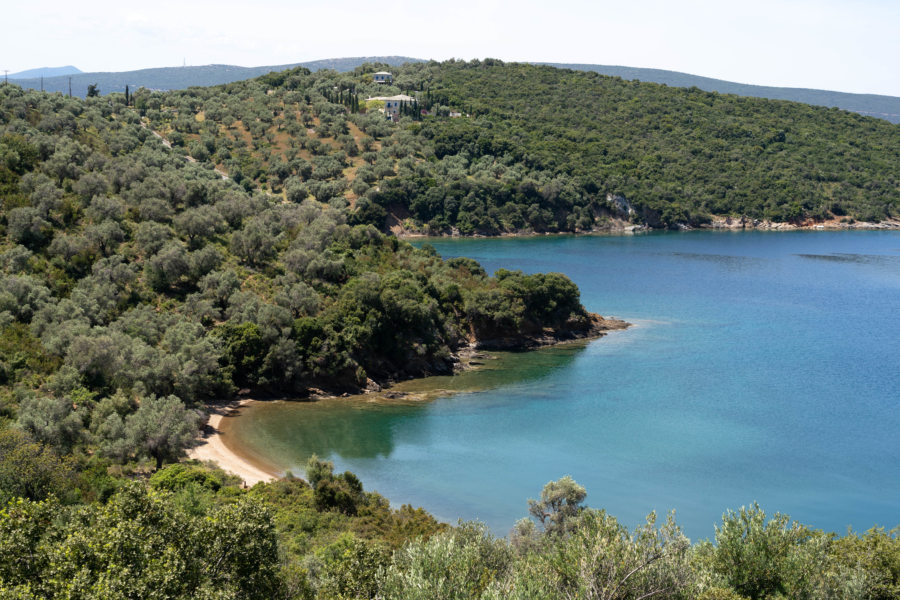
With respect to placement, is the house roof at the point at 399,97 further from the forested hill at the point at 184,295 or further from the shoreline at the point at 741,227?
the forested hill at the point at 184,295

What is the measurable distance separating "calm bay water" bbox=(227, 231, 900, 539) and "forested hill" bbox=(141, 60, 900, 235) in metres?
53.8

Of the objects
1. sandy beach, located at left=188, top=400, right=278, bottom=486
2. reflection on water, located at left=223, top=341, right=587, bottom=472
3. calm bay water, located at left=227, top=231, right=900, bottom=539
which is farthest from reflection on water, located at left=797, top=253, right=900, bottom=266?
sandy beach, located at left=188, top=400, right=278, bottom=486

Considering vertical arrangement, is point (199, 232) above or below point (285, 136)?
below

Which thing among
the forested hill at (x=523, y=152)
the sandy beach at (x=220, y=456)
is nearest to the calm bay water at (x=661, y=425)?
the sandy beach at (x=220, y=456)

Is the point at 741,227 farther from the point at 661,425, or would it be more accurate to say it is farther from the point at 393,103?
the point at 661,425

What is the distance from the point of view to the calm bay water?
131 feet

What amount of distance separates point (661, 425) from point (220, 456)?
27.7 meters

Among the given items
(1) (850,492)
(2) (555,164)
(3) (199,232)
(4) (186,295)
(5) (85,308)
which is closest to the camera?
(1) (850,492)

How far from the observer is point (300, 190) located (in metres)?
117

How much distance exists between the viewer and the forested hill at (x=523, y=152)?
130625 millimetres

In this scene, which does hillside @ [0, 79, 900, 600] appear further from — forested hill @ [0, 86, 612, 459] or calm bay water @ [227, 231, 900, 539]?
calm bay water @ [227, 231, 900, 539]

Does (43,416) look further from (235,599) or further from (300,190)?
(300,190)

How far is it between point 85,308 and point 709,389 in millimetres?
43863

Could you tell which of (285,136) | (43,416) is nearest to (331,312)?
(43,416)
